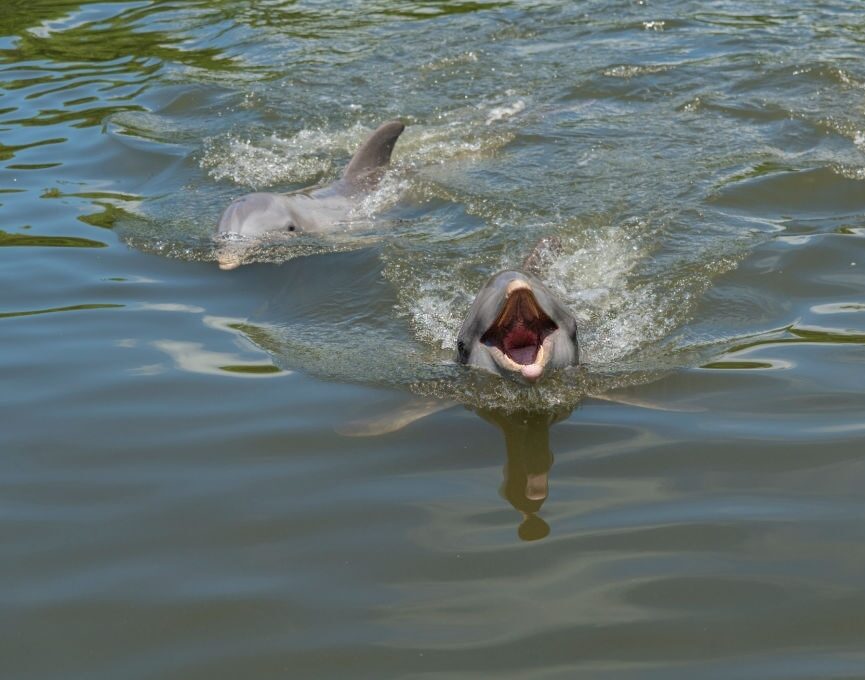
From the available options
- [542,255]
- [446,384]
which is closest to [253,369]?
[446,384]

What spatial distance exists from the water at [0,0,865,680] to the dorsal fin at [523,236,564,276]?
0.13 m

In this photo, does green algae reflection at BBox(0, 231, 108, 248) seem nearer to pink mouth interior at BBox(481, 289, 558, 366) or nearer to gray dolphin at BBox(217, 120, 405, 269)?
gray dolphin at BBox(217, 120, 405, 269)

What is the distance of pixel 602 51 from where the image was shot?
13484mm

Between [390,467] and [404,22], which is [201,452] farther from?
[404,22]

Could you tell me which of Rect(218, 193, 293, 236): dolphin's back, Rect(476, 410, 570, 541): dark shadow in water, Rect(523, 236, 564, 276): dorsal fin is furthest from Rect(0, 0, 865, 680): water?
Rect(218, 193, 293, 236): dolphin's back

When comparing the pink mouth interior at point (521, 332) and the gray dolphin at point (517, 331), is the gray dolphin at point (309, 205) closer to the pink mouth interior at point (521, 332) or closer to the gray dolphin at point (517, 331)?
the gray dolphin at point (517, 331)

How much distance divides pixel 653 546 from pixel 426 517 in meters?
0.88

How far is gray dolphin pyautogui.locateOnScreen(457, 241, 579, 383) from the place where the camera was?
18.6ft

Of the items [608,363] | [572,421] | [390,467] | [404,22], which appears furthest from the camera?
[404,22]

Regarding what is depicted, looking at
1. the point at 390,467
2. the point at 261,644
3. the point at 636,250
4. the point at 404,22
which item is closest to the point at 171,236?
the point at 636,250

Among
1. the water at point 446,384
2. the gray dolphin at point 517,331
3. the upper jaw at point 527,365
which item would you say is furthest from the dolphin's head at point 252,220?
the upper jaw at point 527,365

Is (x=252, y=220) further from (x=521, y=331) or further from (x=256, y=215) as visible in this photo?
(x=521, y=331)

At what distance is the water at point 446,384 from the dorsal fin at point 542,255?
13 cm

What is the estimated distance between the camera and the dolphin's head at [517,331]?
567 centimetres
